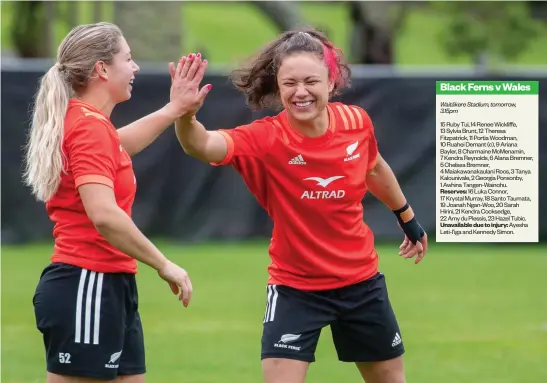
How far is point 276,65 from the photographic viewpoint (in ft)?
15.9

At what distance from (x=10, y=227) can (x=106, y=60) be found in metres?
8.96

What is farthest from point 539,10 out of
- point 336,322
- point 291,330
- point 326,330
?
point 291,330

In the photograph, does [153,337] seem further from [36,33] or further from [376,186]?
[36,33]

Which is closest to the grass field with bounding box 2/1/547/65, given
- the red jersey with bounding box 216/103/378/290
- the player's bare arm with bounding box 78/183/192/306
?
the red jersey with bounding box 216/103/378/290

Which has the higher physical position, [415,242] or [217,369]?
[415,242]

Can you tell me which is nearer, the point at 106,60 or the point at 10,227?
the point at 106,60

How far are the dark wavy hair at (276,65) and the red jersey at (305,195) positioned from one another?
17 cm

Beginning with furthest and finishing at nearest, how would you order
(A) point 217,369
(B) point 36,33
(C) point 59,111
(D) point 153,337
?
(B) point 36,33
(D) point 153,337
(A) point 217,369
(C) point 59,111

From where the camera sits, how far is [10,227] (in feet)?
42.8

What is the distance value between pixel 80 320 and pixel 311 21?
29.9 meters

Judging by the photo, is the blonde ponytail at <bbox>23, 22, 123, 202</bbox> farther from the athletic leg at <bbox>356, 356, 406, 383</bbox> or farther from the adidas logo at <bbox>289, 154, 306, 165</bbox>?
the athletic leg at <bbox>356, 356, 406, 383</bbox>

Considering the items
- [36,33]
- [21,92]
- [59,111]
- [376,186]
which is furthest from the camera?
[36,33]

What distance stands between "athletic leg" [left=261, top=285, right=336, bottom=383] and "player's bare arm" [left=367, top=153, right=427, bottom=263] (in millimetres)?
700

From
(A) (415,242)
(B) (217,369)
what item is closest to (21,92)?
(B) (217,369)
